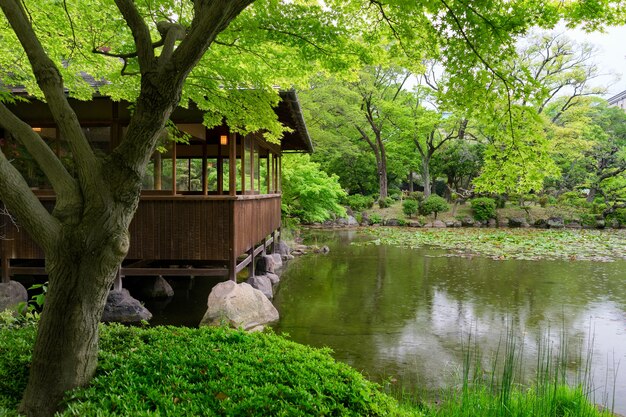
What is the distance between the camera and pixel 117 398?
2.72 m

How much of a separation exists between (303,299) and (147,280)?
11.7ft

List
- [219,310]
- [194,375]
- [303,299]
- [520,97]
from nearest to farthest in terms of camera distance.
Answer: [194,375], [520,97], [219,310], [303,299]

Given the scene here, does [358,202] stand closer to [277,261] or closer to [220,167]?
[277,261]

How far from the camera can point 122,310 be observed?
7945 millimetres

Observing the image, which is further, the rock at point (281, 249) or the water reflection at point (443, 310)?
the rock at point (281, 249)

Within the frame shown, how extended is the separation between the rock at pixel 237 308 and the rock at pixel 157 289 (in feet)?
8.52

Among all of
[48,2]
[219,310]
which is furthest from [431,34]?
[219,310]

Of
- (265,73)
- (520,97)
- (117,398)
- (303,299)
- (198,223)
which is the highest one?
(265,73)

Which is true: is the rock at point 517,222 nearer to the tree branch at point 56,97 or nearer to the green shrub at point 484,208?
the green shrub at point 484,208

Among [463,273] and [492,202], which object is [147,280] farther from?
[492,202]

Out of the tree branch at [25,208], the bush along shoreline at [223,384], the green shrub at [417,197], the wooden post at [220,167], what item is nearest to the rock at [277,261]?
the wooden post at [220,167]

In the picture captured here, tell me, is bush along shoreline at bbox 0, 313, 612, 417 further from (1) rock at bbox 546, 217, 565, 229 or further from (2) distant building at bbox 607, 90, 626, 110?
(2) distant building at bbox 607, 90, 626, 110

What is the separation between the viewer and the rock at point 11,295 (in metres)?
8.08

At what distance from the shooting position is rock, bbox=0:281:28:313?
26.5ft
